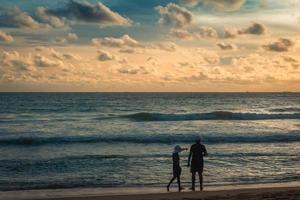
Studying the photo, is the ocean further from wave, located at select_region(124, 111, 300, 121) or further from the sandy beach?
wave, located at select_region(124, 111, 300, 121)

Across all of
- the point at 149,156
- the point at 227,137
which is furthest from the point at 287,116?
the point at 149,156

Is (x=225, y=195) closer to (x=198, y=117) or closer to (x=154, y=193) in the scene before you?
(x=154, y=193)

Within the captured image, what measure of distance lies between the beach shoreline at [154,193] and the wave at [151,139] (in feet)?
47.7

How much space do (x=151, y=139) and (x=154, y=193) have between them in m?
17.0

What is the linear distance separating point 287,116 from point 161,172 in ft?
146

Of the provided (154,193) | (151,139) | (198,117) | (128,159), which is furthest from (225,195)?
(198,117)

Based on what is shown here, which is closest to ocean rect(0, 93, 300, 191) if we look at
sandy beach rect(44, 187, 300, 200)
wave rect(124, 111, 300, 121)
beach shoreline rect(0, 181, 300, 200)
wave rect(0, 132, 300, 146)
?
wave rect(0, 132, 300, 146)

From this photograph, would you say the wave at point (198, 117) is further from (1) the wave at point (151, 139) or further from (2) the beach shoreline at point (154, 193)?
(2) the beach shoreline at point (154, 193)

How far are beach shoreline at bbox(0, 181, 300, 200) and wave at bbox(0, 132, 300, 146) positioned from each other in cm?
1455

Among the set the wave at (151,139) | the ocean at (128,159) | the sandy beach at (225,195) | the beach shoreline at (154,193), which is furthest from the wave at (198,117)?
the sandy beach at (225,195)

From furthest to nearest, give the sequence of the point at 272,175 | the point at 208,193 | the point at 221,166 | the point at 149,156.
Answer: the point at 149,156 < the point at 221,166 < the point at 272,175 < the point at 208,193

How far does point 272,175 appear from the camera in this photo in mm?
19016

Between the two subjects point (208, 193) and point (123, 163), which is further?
point (123, 163)

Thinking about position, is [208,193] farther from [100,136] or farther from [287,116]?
[287,116]
